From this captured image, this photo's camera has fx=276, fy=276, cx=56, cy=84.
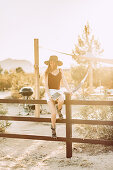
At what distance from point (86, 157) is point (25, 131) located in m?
2.85

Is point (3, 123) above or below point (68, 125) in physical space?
below

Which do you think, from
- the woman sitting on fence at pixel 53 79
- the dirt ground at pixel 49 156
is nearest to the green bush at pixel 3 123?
the dirt ground at pixel 49 156

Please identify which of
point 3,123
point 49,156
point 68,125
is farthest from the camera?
point 3,123

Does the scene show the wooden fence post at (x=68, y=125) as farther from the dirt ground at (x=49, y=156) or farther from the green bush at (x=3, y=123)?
the green bush at (x=3, y=123)

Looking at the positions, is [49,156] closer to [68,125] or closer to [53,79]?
[68,125]

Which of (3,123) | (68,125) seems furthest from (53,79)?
(3,123)

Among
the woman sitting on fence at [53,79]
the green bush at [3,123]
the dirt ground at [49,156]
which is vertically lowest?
the dirt ground at [49,156]

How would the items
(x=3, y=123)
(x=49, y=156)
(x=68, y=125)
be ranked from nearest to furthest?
(x=68, y=125) → (x=49, y=156) → (x=3, y=123)

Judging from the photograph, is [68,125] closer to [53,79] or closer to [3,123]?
[53,79]

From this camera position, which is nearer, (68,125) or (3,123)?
(68,125)

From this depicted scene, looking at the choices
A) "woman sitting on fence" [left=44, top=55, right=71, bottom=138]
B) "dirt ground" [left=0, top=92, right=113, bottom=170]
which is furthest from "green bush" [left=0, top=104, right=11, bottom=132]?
"woman sitting on fence" [left=44, top=55, right=71, bottom=138]

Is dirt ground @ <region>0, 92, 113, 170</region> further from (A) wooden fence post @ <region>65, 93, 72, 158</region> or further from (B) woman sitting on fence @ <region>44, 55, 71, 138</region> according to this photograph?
(B) woman sitting on fence @ <region>44, 55, 71, 138</region>

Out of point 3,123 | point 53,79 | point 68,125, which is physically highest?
point 53,79

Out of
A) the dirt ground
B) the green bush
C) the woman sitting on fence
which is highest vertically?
the woman sitting on fence
